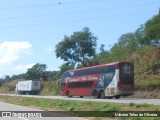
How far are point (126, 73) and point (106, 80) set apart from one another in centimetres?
240

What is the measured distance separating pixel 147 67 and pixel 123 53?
13036 millimetres

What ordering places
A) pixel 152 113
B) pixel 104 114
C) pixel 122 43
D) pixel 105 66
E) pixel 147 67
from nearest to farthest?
pixel 152 113, pixel 104 114, pixel 105 66, pixel 147 67, pixel 122 43

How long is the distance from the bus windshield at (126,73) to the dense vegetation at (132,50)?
8.00 m

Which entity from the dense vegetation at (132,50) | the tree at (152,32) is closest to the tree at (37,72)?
the dense vegetation at (132,50)

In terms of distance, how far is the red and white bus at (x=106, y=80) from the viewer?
1574 inches

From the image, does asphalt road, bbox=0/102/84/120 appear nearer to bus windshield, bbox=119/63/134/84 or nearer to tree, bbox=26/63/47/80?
bus windshield, bbox=119/63/134/84

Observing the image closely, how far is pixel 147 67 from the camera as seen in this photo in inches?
2263

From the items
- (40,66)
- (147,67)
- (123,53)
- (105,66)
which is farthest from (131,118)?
(40,66)

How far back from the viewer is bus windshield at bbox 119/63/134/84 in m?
39.9

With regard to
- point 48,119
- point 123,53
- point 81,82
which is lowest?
point 48,119

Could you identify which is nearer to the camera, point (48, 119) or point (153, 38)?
point (48, 119)

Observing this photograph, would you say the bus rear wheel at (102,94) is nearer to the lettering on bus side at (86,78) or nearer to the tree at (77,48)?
the lettering on bus side at (86,78)

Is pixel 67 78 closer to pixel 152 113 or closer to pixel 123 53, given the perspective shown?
pixel 123 53

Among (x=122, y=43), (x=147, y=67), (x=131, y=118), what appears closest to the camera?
(x=131, y=118)
